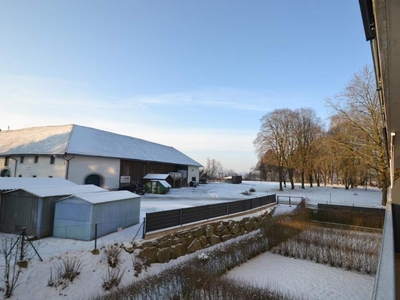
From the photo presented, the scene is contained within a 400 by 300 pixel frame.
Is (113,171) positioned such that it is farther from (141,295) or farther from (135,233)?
(141,295)

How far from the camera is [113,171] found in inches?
1142

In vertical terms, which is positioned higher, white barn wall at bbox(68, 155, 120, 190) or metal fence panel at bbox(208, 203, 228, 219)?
white barn wall at bbox(68, 155, 120, 190)

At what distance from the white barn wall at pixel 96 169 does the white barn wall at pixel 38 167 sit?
3.25 ft

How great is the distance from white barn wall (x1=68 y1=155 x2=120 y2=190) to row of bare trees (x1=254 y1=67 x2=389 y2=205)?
2099 centimetres

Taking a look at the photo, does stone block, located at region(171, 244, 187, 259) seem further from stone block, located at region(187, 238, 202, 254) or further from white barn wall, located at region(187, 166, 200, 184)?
white barn wall, located at region(187, 166, 200, 184)

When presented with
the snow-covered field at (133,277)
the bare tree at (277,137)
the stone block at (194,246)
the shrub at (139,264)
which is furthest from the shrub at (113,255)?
the bare tree at (277,137)

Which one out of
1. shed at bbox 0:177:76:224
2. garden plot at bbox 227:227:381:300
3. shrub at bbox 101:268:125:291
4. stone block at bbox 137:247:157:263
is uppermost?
shed at bbox 0:177:76:224

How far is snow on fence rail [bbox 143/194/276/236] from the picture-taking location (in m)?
11.5

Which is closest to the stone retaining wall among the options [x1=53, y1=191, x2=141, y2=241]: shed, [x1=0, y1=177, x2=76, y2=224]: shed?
[x1=53, y1=191, x2=141, y2=241]: shed

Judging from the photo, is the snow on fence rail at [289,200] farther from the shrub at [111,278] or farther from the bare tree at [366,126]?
the shrub at [111,278]

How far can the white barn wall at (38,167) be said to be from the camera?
989 inches

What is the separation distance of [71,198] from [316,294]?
1024 cm

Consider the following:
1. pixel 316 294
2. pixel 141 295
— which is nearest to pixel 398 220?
pixel 316 294

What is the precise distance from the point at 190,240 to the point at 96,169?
18401 millimetres
